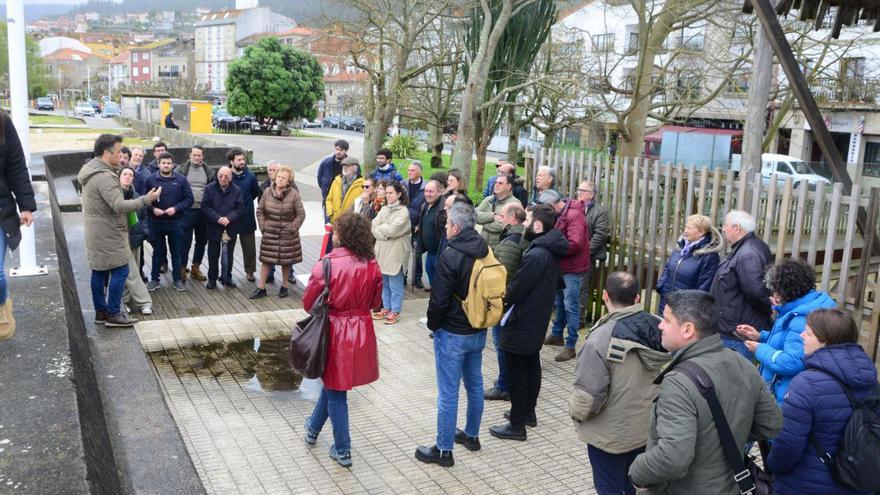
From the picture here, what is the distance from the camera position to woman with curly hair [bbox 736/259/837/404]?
14.4ft

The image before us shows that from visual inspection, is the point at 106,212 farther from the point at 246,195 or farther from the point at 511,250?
the point at 511,250

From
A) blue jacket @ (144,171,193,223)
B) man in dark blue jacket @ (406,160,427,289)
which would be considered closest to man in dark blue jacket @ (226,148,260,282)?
blue jacket @ (144,171,193,223)

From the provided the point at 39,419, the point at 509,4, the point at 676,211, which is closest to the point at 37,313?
the point at 39,419

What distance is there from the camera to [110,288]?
7648 mm

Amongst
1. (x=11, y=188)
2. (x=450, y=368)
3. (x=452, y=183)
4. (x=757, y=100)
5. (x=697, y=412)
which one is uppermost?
(x=757, y=100)

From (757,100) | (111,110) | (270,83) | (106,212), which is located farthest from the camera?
(111,110)

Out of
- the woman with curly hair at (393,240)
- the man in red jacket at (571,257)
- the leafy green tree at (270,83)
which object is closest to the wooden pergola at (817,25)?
the man in red jacket at (571,257)

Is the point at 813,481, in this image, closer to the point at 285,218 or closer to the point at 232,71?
the point at 285,218

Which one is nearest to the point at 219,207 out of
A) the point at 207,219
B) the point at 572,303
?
the point at 207,219

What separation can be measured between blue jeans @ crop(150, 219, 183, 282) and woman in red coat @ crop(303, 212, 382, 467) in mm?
5252

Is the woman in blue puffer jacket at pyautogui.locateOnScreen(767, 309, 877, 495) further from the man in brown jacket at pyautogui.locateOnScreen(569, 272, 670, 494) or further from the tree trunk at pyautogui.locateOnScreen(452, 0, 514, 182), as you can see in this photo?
the tree trunk at pyautogui.locateOnScreen(452, 0, 514, 182)

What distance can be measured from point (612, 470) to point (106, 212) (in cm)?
552

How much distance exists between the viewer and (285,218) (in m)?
9.69

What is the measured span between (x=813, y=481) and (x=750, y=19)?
716 inches
